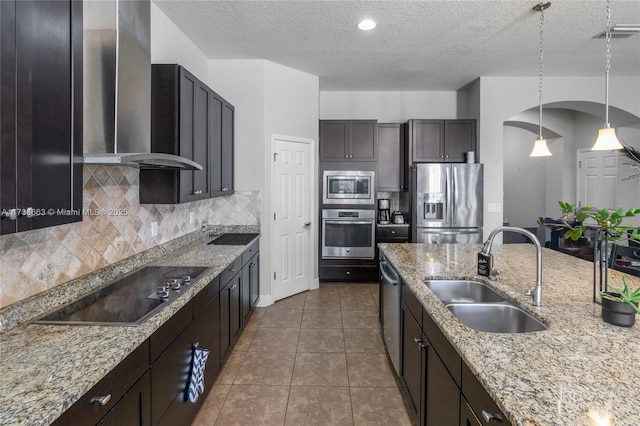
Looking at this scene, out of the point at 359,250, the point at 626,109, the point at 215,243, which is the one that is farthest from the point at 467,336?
the point at 626,109

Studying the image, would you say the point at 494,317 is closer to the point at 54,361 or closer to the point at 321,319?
the point at 54,361

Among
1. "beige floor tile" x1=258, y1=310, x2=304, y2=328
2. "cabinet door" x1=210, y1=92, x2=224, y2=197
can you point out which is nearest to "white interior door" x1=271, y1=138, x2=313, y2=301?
"beige floor tile" x1=258, y1=310, x2=304, y2=328

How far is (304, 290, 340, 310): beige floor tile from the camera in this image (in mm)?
4234

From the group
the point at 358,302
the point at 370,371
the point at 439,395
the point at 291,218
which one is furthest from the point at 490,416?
the point at 291,218

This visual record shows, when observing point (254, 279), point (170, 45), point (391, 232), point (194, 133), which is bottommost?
point (254, 279)

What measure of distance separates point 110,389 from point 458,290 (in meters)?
1.86

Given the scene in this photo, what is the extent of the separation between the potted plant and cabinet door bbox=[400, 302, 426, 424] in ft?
2.61

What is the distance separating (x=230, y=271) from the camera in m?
2.83

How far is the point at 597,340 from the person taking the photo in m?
1.25

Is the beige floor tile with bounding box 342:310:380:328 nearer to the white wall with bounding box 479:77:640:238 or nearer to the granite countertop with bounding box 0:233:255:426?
the white wall with bounding box 479:77:640:238

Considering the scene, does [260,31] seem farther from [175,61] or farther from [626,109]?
[626,109]

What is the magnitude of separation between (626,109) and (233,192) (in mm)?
5431

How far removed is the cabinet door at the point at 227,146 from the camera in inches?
149

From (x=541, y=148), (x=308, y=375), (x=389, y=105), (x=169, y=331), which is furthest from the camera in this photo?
(x=389, y=105)
